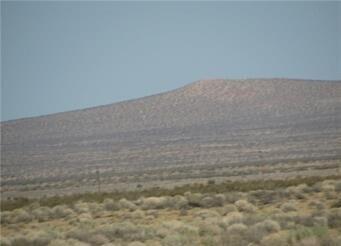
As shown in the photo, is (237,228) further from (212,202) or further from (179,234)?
(212,202)

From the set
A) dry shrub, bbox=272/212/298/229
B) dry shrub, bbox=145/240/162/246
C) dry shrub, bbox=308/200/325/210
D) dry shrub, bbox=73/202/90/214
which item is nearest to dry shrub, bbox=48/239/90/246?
dry shrub, bbox=145/240/162/246

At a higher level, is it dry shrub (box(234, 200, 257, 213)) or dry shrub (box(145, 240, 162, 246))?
dry shrub (box(145, 240, 162, 246))

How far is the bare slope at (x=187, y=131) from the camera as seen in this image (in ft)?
265

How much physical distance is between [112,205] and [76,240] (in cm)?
1204

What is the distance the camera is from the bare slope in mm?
80812

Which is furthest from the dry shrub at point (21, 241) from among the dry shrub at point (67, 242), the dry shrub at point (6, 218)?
the dry shrub at point (6, 218)

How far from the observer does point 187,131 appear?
99250 mm

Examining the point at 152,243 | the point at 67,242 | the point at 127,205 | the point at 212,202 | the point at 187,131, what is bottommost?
the point at 212,202

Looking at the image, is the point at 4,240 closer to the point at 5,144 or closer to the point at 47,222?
the point at 47,222

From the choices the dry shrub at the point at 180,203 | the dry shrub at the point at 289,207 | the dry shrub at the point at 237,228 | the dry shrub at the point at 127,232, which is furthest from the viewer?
the dry shrub at the point at 180,203

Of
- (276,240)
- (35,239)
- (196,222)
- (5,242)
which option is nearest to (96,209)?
(196,222)

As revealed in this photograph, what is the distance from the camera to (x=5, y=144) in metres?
94.4

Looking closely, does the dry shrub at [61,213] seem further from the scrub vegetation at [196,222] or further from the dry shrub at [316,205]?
the dry shrub at [316,205]

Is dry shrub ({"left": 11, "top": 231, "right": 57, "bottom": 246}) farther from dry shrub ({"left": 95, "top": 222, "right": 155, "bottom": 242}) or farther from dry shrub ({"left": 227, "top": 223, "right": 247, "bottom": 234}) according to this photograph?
dry shrub ({"left": 227, "top": 223, "right": 247, "bottom": 234})
